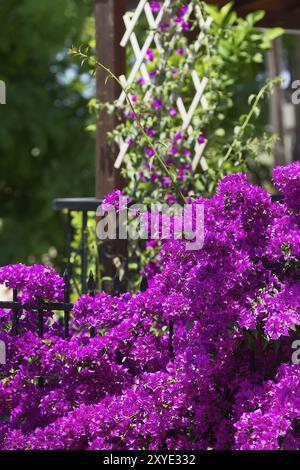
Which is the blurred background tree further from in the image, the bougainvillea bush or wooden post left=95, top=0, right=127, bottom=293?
the bougainvillea bush

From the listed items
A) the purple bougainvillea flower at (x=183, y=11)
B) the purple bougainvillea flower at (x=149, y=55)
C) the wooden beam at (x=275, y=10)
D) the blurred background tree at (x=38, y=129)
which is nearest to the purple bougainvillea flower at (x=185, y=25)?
the purple bougainvillea flower at (x=183, y=11)

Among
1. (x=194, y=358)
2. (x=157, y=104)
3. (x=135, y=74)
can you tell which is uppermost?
(x=135, y=74)

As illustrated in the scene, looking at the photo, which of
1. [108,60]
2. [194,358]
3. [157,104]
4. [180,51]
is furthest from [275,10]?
[194,358]

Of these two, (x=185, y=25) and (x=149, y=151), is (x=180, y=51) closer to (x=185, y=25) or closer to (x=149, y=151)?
(x=185, y=25)

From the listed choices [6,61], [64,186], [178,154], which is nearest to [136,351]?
[178,154]

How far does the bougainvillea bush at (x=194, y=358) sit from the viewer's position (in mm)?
3434

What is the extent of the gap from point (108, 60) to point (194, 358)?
2507mm

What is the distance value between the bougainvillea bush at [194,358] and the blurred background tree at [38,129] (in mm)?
8464

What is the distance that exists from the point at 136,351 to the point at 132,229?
1568 mm

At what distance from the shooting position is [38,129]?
41.5 ft

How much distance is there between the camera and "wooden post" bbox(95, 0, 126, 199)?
545 centimetres

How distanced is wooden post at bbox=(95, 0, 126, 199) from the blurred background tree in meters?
6.65

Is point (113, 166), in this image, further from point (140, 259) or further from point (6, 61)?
point (6, 61)

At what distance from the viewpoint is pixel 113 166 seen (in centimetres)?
550
